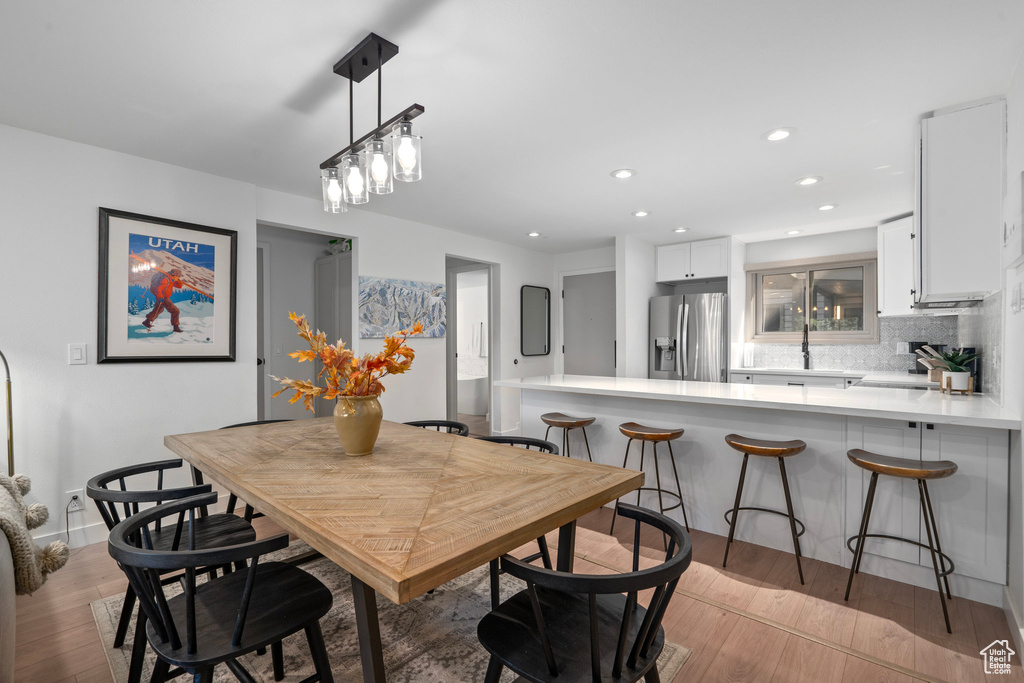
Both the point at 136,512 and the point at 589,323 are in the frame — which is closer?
the point at 136,512

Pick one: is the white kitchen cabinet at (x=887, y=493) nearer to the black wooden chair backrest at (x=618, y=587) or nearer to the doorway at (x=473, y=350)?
the black wooden chair backrest at (x=618, y=587)

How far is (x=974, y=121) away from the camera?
229 cm

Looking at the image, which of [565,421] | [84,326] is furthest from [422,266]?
[84,326]

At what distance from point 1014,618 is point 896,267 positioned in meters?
3.20

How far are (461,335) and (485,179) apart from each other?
4628mm

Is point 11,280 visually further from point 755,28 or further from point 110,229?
point 755,28

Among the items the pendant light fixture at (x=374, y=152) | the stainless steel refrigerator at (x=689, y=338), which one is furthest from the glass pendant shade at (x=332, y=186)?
the stainless steel refrigerator at (x=689, y=338)

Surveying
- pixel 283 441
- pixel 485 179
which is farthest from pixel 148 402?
pixel 485 179

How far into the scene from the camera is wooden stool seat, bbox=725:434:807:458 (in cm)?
241

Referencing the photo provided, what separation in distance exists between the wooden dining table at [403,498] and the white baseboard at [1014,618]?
1.62 meters

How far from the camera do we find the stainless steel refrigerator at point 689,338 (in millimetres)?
5117

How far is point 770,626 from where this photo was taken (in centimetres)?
200

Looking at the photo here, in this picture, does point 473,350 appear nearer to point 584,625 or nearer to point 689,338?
point 689,338

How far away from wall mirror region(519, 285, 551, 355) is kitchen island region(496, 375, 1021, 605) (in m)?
2.37
